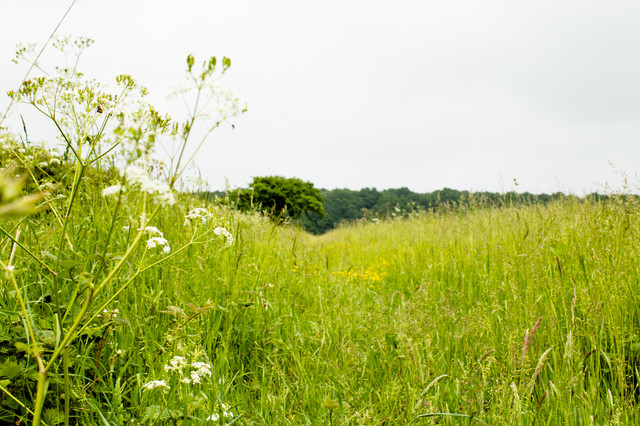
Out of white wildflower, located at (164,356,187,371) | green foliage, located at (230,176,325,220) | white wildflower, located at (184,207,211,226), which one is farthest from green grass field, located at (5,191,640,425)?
green foliage, located at (230,176,325,220)

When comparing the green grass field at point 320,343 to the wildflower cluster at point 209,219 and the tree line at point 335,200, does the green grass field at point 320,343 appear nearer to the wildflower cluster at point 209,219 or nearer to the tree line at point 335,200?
the wildflower cluster at point 209,219

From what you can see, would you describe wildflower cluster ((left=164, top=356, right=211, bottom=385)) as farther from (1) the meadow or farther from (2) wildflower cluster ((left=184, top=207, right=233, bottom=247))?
(2) wildflower cluster ((left=184, top=207, right=233, bottom=247))

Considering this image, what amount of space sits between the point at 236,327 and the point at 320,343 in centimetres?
60

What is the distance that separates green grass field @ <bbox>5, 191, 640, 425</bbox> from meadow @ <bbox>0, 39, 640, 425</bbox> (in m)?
0.02

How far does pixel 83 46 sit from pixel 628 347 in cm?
359

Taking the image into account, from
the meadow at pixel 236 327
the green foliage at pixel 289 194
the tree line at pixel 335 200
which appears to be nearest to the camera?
the meadow at pixel 236 327

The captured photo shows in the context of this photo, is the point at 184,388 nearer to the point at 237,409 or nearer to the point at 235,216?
the point at 237,409

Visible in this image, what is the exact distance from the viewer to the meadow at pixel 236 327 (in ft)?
4.53

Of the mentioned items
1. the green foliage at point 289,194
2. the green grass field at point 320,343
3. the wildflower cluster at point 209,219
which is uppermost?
the green foliage at point 289,194

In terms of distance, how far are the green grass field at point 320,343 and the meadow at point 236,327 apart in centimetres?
2

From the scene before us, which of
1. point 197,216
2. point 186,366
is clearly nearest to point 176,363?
point 186,366

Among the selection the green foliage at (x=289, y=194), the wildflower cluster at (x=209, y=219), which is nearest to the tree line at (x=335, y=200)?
the green foliage at (x=289, y=194)

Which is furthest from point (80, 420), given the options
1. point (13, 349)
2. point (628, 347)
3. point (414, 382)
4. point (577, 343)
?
point (628, 347)

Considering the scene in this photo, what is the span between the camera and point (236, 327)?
2410 millimetres
